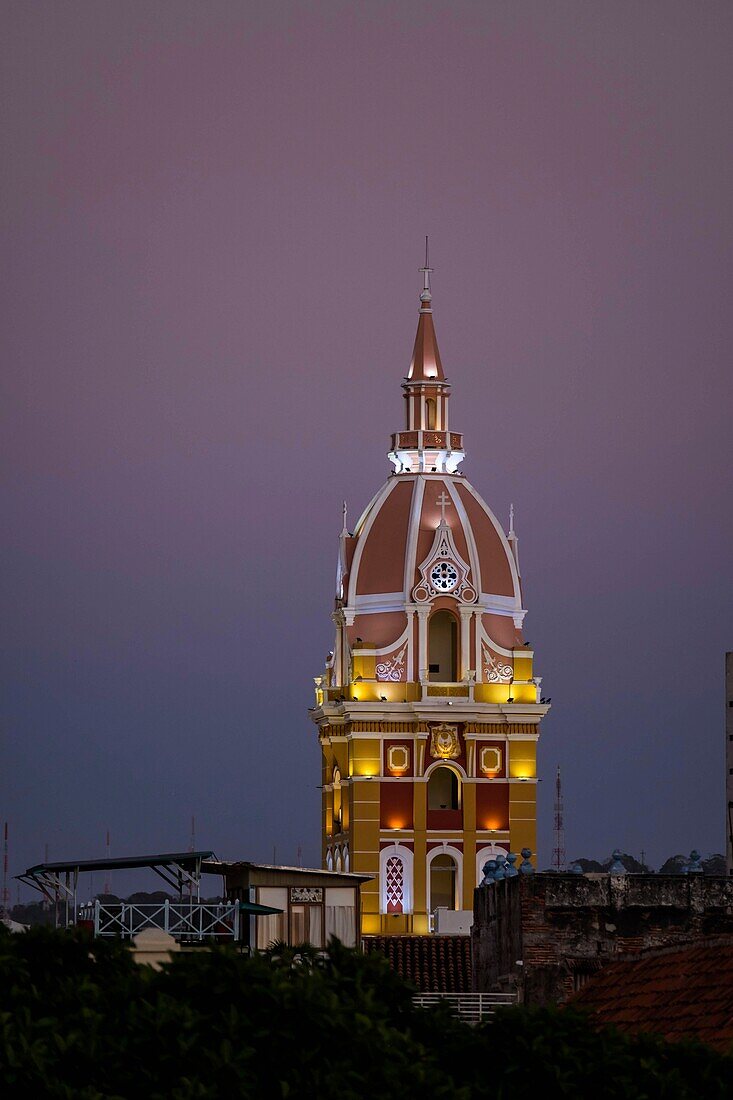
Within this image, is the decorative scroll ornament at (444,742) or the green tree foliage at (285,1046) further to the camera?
the decorative scroll ornament at (444,742)

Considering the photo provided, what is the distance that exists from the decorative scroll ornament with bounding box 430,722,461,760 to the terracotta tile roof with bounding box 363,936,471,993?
37.7 ft

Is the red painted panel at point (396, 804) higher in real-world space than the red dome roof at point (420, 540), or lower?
lower

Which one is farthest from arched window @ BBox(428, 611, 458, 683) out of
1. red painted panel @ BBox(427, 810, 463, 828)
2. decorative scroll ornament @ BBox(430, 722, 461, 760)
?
red painted panel @ BBox(427, 810, 463, 828)

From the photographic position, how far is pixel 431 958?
3004 inches

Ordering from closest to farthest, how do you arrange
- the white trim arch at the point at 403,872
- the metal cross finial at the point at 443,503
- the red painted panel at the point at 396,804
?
the white trim arch at the point at 403,872 → the red painted panel at the point at 396,804 → the metal cross finial at the point at 443,503

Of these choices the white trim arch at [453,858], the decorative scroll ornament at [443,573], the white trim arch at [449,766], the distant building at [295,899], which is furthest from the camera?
the decorative scroll ornament at [443,573]

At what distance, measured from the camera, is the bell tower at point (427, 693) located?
9369 cm

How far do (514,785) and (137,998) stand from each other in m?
64.0

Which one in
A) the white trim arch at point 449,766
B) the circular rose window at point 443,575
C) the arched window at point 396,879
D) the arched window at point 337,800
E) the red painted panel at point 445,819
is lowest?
the arched window at point 396,879

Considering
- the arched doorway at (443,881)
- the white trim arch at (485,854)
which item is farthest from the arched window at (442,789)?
the white trim arch at (485,854)

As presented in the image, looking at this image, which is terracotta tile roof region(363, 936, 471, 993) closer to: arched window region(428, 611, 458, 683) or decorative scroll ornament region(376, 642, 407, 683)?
decorative scroll ornament region(376, 642, 407, 683)

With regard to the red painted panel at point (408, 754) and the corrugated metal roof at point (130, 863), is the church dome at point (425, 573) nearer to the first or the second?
the red painted panel at point (408, 754)

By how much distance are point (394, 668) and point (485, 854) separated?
250 inches

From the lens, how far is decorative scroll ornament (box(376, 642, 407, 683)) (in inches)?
3750
